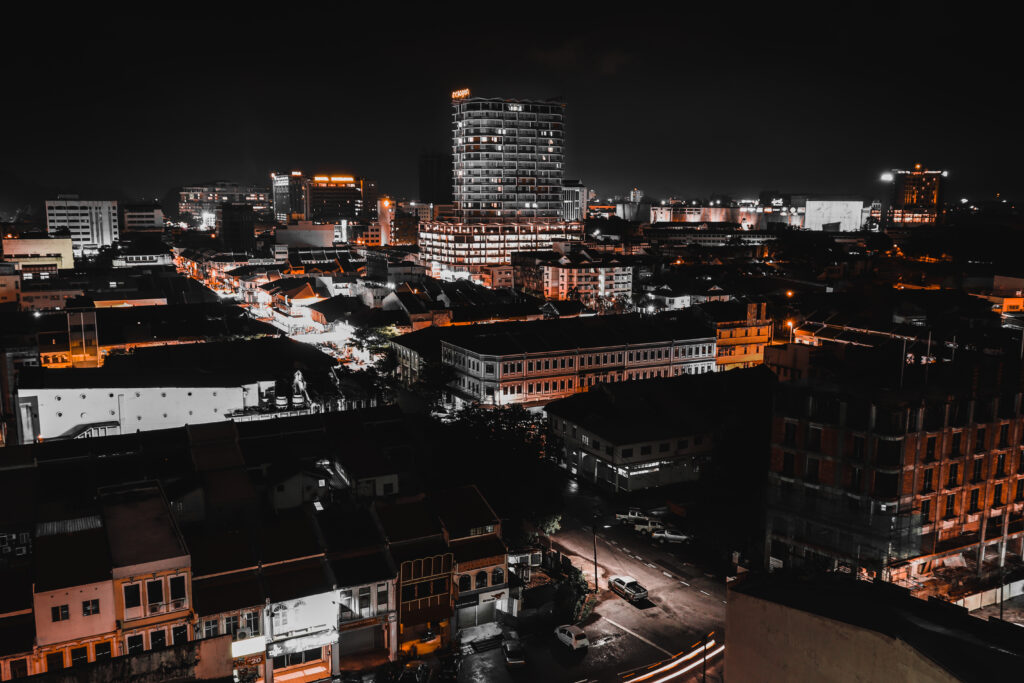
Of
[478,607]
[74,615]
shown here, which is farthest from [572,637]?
[74,615]

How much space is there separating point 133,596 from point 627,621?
12.8 m

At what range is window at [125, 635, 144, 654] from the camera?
1764cm

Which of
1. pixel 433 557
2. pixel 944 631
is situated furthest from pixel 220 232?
pixel 944 631

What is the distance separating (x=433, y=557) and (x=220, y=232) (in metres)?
135

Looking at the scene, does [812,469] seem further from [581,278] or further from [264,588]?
[581,278]

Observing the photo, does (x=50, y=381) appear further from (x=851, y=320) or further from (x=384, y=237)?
(x=384, y=237)

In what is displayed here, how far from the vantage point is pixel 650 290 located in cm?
7194

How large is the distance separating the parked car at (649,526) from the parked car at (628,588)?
3935mm

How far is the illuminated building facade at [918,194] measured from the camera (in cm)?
16600

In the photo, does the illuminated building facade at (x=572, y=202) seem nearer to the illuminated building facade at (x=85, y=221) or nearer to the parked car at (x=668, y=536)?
the illuminated building facade at (x=85, y=221)

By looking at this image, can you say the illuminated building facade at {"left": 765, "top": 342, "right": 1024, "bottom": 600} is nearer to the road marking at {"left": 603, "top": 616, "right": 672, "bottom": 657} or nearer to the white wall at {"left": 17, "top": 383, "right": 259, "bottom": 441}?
the road marking at {"left": 603, "top": 616, "right": 672, "bottom": 657}

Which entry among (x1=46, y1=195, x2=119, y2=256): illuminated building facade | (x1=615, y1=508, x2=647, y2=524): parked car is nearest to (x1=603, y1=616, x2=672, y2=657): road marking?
(x1=615, y1=508, x2=647, y2=524): parked car

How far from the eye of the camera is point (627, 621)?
21.2 metres

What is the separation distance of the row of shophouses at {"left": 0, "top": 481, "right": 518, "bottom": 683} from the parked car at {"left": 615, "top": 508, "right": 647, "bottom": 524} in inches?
292
